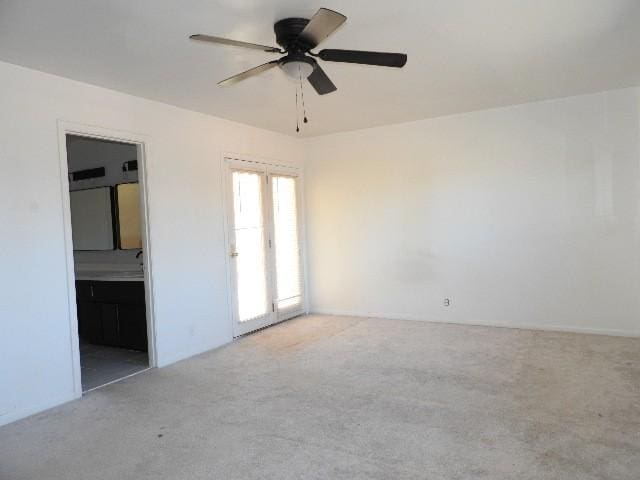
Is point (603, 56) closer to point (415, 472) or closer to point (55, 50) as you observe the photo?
point (415, 472)

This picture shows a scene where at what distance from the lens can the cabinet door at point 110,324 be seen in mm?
4777

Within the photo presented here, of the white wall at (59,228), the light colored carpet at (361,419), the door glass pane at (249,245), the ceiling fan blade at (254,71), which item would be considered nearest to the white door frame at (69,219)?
the white wall at (59,228)

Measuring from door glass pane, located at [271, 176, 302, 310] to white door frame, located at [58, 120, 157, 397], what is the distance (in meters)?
1.95

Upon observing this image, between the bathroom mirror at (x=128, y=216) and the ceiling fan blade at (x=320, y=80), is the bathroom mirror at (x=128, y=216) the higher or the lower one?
the lower one

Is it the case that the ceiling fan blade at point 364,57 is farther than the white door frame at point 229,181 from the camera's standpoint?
No

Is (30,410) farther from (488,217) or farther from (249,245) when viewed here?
(488,217)

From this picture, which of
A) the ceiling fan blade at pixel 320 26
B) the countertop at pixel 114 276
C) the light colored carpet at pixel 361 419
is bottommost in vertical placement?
the light colored carpet at pixel 361 419

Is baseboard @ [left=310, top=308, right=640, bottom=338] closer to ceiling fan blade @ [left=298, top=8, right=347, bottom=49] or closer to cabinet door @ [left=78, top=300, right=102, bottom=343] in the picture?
cabinet door @ [left=78, top=300, right=102, bottom=343]

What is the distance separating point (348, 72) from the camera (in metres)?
3.64

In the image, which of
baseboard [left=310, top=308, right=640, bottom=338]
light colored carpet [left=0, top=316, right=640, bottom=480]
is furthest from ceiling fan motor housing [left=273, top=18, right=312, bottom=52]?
baseboard [left=310, top=308, right=640, bottom=338]

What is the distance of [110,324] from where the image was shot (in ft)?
15.8

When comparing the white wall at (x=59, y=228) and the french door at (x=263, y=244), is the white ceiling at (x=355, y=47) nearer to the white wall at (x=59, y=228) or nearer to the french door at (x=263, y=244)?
the white wall at (x=59, y=228)

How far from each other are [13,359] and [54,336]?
1.01ft

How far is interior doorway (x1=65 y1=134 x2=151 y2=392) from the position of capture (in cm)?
453
